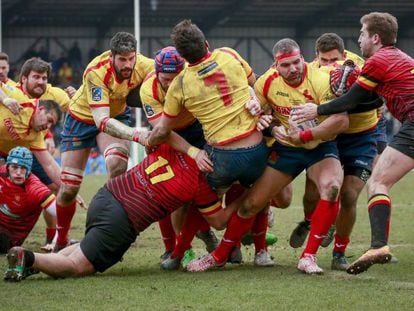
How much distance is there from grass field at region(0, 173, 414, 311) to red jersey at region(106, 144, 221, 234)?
515mm

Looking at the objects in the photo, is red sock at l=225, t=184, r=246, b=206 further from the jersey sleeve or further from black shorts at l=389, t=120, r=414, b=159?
black shorts at l=389, t=120, r=414, b=159

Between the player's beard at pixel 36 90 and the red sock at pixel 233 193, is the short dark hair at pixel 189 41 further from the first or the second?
the player's beard at pixel 36 90

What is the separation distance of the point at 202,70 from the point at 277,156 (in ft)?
3.25

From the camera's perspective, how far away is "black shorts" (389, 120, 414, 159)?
7254 millimetres

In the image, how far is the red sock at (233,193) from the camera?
8.38 metres

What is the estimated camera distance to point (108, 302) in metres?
6.47

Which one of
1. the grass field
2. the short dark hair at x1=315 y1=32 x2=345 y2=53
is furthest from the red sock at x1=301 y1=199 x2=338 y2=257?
the short dark hair at x1=315 y1=32 x2=345 y2=53

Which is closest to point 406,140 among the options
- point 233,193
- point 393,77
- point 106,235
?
point 393,77

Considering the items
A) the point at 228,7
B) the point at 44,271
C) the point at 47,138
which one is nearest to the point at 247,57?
the point at 228,7

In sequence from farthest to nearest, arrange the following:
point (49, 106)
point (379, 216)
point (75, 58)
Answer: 1. point (75, 58)
2. point (49, 106)
3. point (379, 216)

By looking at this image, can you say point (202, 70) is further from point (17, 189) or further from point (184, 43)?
point (17, 189)

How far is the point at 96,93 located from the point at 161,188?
1584 millimetres

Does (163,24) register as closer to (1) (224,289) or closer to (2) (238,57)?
(2) (238,57)

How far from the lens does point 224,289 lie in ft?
22.8
